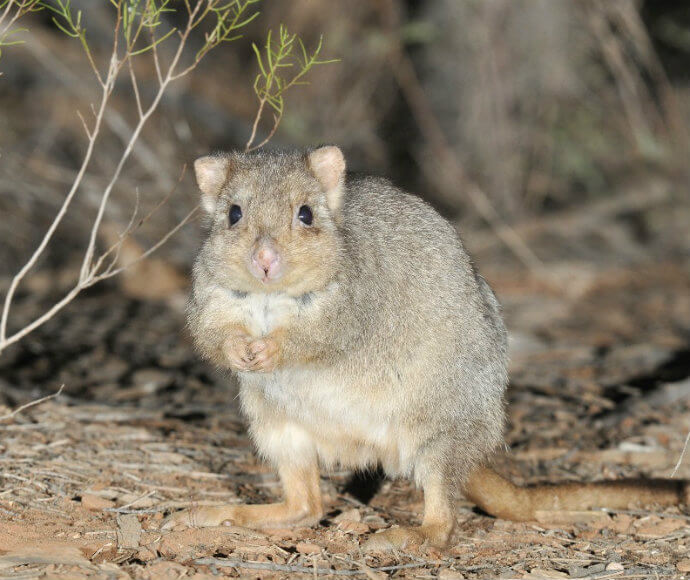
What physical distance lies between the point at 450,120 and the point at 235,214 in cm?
604

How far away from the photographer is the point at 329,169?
3.77 m

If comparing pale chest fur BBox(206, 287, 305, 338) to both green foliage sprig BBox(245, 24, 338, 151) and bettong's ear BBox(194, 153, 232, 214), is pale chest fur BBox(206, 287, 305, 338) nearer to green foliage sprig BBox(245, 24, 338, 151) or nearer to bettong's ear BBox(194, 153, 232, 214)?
bettong's ear BBox(194, 153, 232, 214)

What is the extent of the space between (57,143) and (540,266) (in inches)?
187

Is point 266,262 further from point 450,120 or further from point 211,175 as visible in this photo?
point 450,120

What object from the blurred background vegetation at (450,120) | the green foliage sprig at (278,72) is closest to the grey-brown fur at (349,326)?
the green foliage sprig at (278,72)

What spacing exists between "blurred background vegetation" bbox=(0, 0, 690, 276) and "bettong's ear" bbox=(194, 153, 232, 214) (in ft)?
11.2

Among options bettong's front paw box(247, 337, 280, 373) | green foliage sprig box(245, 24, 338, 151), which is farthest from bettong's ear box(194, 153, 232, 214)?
bettong's front paw box(247, 337, 280, 373)

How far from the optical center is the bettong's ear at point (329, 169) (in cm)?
374

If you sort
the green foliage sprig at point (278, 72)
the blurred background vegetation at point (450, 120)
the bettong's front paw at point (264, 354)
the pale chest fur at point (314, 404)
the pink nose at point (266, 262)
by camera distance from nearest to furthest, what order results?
the pink nose at point (266, 262) → the bettong's front paw at point (264, 354) → the pale chest fur at point (314, 404) → the green foliage sprig at point (278, 72) → the blurred background vegetation at point (450, 120)

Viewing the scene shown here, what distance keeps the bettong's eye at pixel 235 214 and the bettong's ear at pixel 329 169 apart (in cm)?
34

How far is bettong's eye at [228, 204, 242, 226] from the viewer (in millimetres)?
3629

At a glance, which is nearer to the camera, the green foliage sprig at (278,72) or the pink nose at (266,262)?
the pink nose at (266,262)

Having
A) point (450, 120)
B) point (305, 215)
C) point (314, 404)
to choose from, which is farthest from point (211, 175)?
point (450, 120)

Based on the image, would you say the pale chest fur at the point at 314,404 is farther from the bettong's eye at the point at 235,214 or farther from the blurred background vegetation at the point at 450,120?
the blurred background vegetation at the point at 450,120
